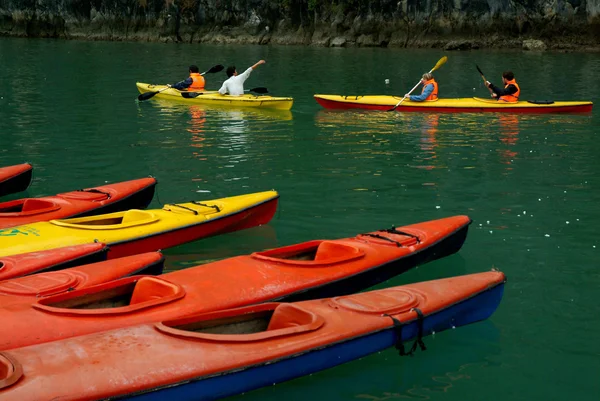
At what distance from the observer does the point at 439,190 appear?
1101cm

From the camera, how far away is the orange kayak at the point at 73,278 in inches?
237

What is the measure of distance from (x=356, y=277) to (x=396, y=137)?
8.24m

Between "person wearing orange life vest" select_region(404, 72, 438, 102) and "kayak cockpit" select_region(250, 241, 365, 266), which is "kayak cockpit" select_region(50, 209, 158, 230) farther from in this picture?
"person wearing orange life vest" select_region(404, 72, 438, 102)

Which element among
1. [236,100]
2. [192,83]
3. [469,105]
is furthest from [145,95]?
[469,105]

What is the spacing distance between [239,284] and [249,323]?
63cm

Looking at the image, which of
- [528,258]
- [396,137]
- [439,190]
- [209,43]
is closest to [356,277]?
[528,258]

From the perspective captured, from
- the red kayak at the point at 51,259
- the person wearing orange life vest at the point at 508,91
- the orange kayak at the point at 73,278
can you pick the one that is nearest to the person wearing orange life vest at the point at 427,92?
the person wearing orange life vest at the point at 508,91

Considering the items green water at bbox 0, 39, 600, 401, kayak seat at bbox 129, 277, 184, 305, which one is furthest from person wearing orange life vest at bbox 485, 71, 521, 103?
kayak seat at bbox 129, 277, 184, 305

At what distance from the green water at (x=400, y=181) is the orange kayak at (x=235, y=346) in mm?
304

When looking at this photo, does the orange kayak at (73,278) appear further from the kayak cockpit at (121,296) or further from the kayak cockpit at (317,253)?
the kayak cockpit at (317,253)

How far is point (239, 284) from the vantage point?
6406 mm

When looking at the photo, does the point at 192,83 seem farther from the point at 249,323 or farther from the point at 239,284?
the point at 249,323

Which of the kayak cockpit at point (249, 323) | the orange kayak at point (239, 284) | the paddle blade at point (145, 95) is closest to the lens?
the kayak cockpit at point (249, 323)

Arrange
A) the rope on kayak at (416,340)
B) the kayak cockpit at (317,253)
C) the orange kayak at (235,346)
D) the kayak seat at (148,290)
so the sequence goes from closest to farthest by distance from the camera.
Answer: the orange kayak at (235,346), the rope on kayak at (416,340), the kayak seat at (148,290), the kayak cockpit at (317,253)
